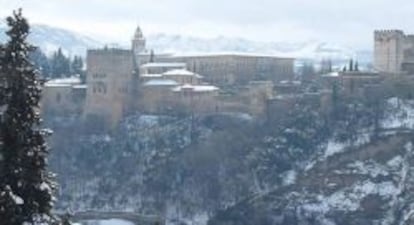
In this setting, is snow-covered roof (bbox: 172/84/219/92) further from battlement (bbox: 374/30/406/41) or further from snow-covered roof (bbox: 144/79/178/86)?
battlement (bbox: 374/30/406/41)

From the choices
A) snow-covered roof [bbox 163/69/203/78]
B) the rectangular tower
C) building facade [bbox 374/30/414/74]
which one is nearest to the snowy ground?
the rectangular tower

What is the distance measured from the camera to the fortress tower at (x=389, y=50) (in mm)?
83100

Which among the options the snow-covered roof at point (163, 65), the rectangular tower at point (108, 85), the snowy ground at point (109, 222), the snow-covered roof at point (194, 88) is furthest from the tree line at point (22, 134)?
the snow-covered roof at point (163, 65)

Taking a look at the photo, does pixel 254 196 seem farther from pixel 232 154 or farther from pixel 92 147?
pixel 92 147

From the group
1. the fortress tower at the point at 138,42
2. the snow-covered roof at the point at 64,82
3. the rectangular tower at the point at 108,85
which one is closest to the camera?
the rectangular tower at the point at 108,85

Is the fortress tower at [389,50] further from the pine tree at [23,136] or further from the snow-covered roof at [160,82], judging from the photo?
the pine tree at [23,136]

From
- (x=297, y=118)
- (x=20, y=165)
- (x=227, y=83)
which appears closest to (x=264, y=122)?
(x=297, y=118)

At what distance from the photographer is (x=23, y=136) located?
1129cm

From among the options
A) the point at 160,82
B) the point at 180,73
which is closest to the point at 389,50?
the point at 180,73

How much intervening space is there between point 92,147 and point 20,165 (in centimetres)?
7149

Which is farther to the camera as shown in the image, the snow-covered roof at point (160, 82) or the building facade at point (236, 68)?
the building facade at point (236, 68)

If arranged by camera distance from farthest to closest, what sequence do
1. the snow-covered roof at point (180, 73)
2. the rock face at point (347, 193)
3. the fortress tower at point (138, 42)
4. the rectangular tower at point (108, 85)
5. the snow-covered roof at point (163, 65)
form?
the fortress tower at point (138, 42)
the snow-covered roof at point (163, 65)
the snow-covered roof at point (180, 73)
the rectangular tower at point (108, 85)
the rock face at point (347, 193)

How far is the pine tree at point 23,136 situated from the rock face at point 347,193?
6036 cm

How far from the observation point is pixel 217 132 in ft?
261
